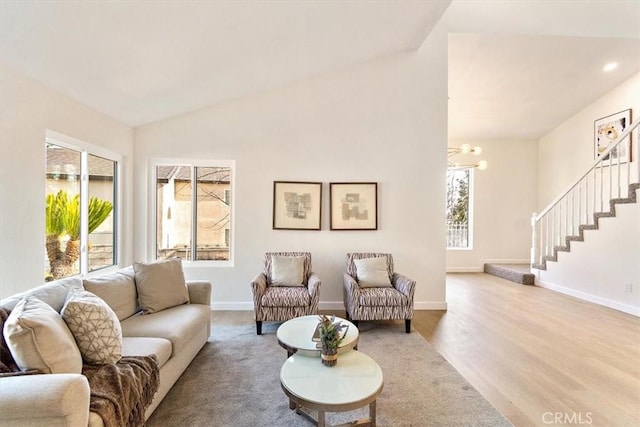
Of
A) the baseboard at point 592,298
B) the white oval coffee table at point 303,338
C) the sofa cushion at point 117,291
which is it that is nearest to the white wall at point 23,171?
the sofa cushion at point 117,291

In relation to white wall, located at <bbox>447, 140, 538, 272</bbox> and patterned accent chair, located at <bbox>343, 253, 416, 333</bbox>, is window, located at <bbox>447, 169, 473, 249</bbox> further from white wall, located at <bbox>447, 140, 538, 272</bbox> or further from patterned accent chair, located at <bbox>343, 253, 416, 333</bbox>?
patterned accent chair, located at <bbox>343, 253, 416, 333</bbox>

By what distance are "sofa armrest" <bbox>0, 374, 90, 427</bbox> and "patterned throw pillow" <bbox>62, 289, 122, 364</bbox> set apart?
43 centimetres

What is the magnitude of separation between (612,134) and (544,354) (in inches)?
206

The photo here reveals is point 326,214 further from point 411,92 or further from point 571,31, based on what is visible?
point 571,31

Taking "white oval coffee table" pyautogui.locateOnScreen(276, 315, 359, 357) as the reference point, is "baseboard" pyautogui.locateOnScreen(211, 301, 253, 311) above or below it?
below

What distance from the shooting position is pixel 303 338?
2295mm

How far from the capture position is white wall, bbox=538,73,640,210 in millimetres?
5531

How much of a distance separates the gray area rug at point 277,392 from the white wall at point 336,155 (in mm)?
1306

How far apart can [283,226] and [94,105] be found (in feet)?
8.56

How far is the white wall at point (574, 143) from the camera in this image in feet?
18.1

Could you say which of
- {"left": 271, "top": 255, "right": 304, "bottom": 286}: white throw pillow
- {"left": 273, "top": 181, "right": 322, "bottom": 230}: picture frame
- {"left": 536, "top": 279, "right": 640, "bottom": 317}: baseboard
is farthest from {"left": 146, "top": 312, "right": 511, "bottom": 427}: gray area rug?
{"left": 536, "top": 279, "right": 640, "bottom": 317}: baseboard

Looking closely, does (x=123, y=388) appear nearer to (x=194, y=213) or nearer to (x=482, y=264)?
(x=194, y=213)

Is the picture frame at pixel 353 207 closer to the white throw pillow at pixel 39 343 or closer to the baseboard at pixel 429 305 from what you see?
the baseboard at pixel 429 305

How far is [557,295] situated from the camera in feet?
16.7
